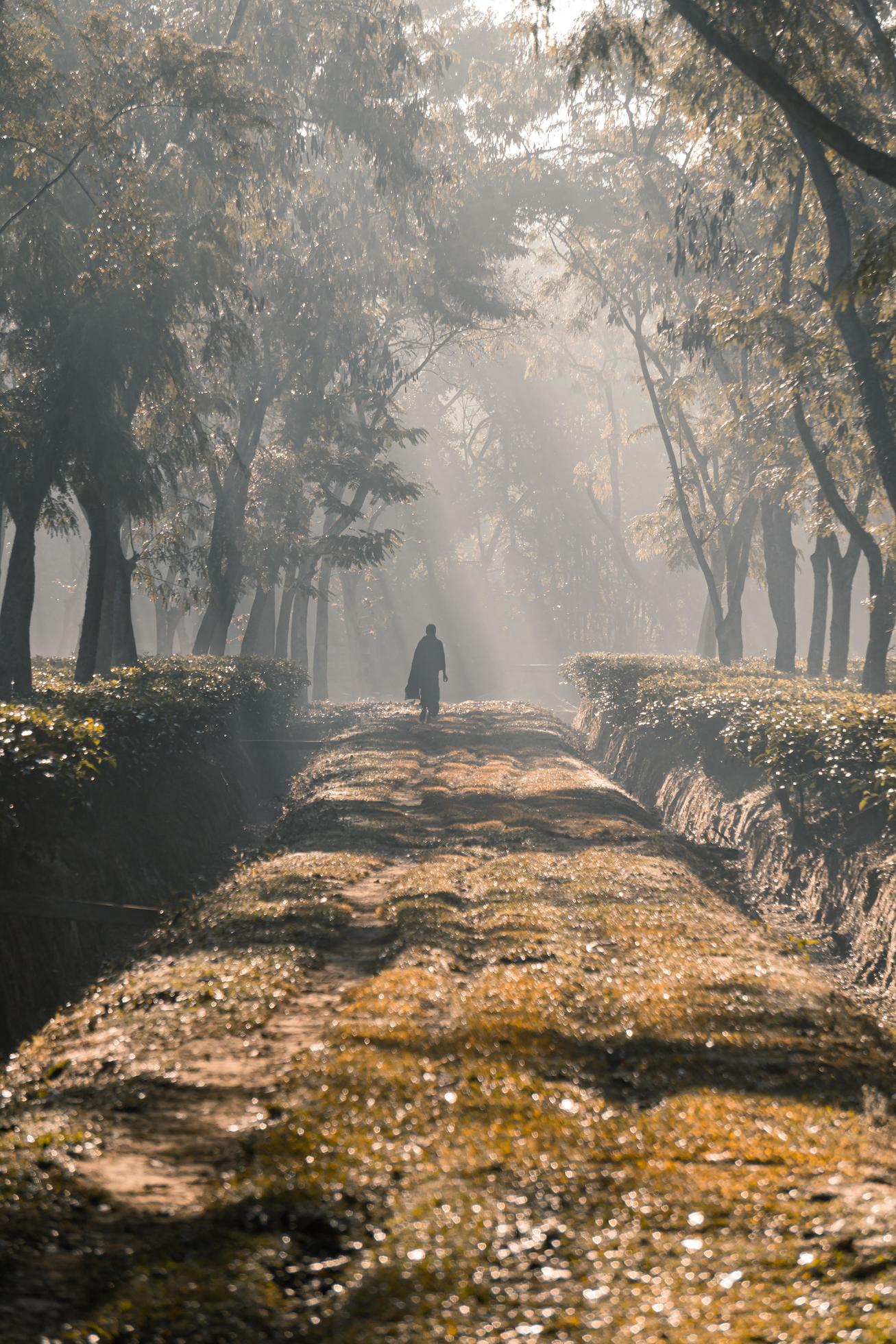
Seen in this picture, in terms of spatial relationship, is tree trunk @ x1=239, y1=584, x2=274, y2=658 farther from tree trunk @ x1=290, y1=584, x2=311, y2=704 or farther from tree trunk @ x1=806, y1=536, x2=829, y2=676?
tree trunk @ x1=806, y1=536, x2=829, y2=676

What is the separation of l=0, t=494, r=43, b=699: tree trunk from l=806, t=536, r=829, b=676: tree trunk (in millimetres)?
21028

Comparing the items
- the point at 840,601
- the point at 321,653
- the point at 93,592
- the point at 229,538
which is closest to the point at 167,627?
the point at 321,653

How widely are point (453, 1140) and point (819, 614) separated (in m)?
28.9

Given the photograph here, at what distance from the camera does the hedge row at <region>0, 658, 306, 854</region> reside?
9242mm

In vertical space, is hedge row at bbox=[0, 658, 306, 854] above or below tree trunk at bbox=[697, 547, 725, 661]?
below

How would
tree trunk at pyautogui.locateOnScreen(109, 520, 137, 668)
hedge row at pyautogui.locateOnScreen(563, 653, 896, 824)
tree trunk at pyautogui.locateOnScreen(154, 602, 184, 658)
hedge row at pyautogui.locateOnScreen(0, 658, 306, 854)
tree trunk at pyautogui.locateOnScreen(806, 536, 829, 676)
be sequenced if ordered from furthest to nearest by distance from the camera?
1. tree trunk at pyautogui.locateOnScreen(154, 602, 184, 658)
2. tree trunk at pyautogui.locateOnScreen(806, 536, 829, 676)
3. tree trunk at pyautogui.locateOnScreen(109, 520, 137, 668)
4. hedge row at pyautogui.locateOnScreen(563, 653, 896, 824)
5. hedge row at pyautogui.locateOnScreen(0, 658, 306, 854)

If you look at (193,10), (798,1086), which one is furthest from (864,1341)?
(193,10)

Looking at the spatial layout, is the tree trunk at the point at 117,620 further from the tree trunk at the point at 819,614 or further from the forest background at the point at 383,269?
the tree trunk at the point at 819,614

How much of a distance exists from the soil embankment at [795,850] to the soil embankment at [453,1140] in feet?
3.55

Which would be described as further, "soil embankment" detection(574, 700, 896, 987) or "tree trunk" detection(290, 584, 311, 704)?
"tree trunk" detection(290, 584, 311, 704)

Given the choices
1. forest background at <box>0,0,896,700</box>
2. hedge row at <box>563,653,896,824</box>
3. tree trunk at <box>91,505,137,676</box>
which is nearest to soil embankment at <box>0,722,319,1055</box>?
forest background at <box>0,0,896,700</box>

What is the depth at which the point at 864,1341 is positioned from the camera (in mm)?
3768

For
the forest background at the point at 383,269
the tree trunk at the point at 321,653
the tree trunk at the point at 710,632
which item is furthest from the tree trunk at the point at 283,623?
the tree trunk at the point at 710,632

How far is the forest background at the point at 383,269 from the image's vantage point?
1549 cm
